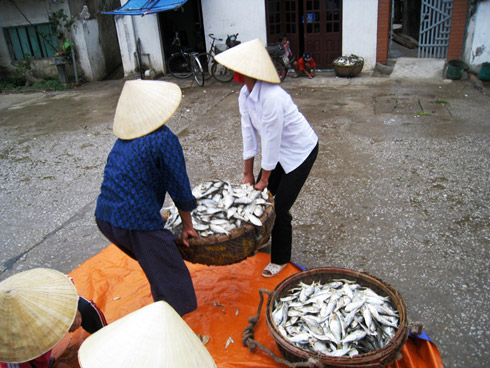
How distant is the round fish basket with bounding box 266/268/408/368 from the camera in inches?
84.0

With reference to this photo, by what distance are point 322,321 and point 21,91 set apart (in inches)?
496

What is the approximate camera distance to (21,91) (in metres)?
12.1

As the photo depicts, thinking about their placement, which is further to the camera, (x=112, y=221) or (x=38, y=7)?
(x=38, y=7)

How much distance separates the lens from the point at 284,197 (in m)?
3.01

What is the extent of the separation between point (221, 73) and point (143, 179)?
31.8 ft

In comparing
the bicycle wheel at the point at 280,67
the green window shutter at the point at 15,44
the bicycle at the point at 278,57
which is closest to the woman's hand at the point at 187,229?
the bicycle at the point at 278,57

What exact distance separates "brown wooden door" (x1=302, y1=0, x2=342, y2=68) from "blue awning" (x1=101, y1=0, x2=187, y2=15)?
331cm

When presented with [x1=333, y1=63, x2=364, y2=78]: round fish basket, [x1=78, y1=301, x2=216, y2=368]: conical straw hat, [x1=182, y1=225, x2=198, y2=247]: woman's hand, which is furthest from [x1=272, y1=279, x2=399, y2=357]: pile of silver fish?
[x1=333, y1=63, x2=364, y2=78]: round fish basket

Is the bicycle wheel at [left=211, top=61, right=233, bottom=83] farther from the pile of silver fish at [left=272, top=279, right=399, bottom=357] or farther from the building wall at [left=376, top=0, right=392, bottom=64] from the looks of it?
the pile of silver fish at [left=272, top=279, right=399, bottom=357]

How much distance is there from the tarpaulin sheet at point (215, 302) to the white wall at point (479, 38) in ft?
27.6

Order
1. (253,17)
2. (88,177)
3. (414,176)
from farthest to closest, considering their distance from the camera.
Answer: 1. (253,17)
2. (88,177)
3. (414,176)

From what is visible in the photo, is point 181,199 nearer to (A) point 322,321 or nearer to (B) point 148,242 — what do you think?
(B) point 148,242

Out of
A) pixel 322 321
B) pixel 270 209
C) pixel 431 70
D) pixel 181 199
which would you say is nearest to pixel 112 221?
pixel 181 199

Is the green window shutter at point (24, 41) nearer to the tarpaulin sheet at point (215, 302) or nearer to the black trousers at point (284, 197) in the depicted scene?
the tarpaulin sheet at point (215, 302)
